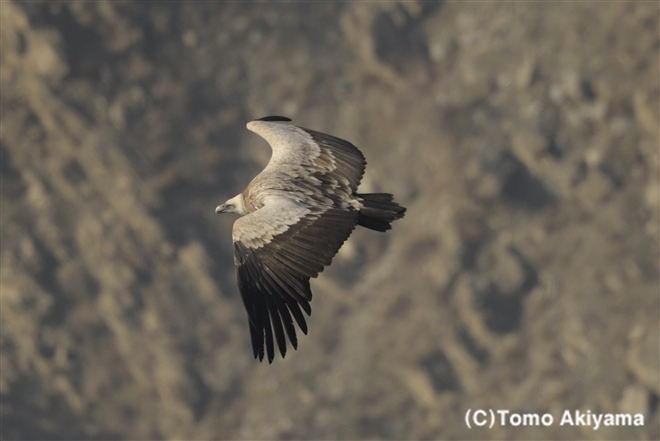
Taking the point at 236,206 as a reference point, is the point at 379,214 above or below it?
below

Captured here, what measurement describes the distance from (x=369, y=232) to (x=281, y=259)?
33824 millimetres

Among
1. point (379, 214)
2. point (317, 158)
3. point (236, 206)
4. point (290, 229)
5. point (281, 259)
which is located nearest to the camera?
point (281, 259)

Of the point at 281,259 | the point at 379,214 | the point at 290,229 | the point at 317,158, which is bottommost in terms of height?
the point at 281,259

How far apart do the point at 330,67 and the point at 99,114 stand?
10230 mm

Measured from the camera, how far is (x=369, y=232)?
50969mm

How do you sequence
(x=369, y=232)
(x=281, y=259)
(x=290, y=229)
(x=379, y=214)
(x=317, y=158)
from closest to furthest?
(x=281, y=259), (x=290, y=229), (x=379, y=214), (x=317, y=158), (x=369, y=232)

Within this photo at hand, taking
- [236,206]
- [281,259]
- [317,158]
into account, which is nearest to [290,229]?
[281,259]

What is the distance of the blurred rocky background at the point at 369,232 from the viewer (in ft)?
162

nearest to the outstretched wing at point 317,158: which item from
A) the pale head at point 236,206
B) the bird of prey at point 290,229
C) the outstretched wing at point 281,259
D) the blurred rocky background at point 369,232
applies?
the bird of prey at point 290,229

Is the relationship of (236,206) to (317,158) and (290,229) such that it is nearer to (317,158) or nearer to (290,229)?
(317,158)

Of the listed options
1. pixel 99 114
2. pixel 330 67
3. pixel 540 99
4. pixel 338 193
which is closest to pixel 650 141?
pixel 540 99

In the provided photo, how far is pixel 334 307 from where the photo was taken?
50.5 m

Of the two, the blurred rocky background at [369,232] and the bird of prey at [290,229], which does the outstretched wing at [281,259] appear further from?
the blurred rocky background at [369,232]

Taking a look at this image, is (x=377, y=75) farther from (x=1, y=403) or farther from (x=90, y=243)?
(x=1, y=403)
